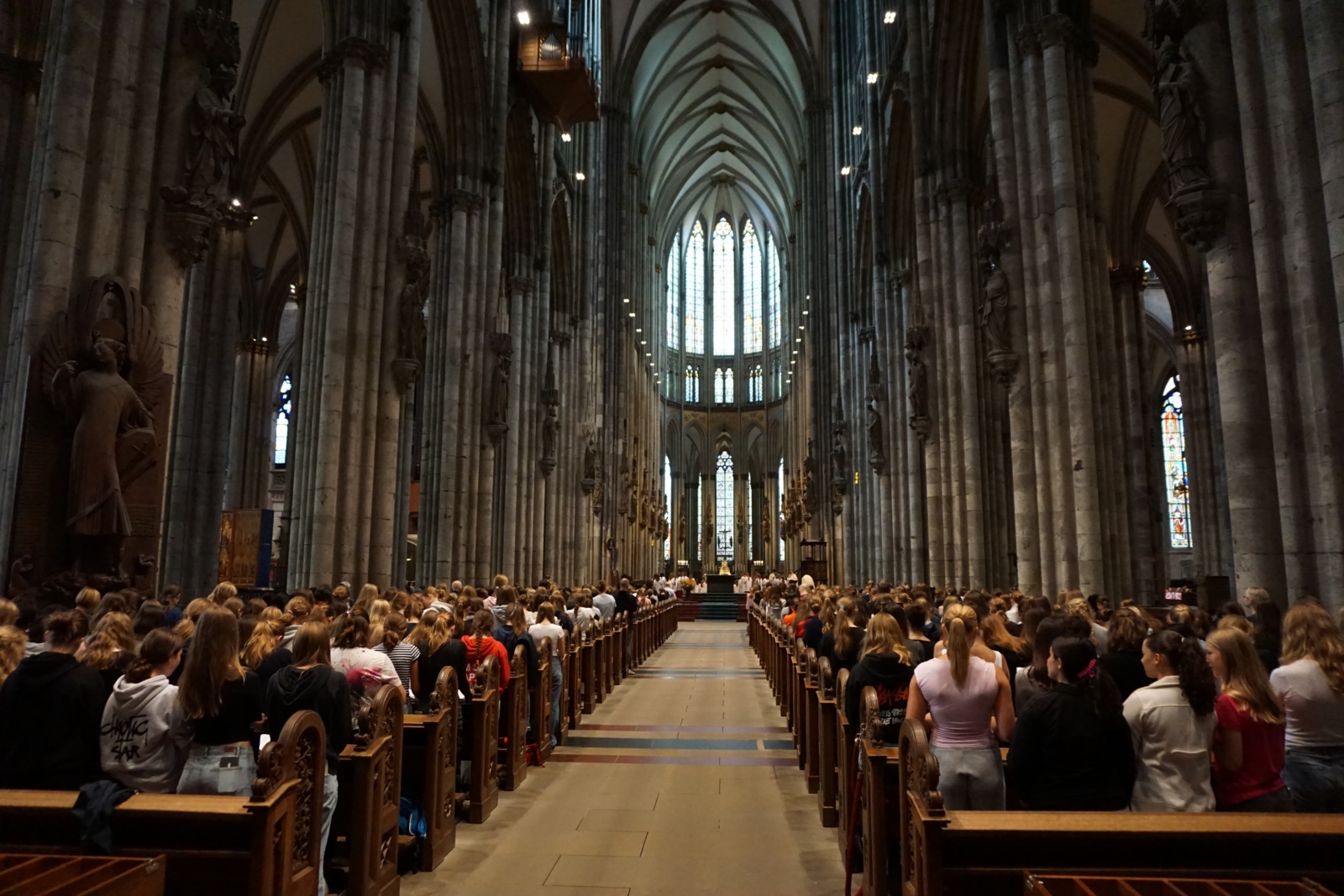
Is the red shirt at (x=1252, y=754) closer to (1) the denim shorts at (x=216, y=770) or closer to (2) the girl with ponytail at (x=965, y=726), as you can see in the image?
(2) the girl with ponytail at (x=965, y=726)

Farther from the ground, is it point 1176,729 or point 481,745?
point 1176,729

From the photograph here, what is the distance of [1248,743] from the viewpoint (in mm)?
3656

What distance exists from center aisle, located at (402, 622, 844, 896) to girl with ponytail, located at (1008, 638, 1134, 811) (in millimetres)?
2054

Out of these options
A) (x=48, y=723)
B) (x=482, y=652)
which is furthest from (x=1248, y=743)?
(x=482, y=652)

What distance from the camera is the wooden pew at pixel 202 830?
11.1 ft

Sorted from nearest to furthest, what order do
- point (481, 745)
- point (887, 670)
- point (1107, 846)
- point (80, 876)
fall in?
point (80, 876) → point (1107, 846) → point (887, 670) → point (481, 745)

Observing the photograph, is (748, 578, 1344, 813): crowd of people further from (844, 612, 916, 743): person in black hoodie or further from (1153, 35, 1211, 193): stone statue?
(1153, 35, 1211, 193): stone statue

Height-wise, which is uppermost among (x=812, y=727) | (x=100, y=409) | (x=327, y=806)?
(x=100, y=409)

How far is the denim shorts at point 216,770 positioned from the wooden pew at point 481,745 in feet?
8.87

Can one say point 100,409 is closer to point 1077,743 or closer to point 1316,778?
point 1077,743

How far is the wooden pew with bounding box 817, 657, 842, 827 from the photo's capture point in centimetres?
655

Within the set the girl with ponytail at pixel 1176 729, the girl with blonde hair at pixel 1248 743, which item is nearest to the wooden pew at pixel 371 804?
the girl with ponytail at pixel 1176 729

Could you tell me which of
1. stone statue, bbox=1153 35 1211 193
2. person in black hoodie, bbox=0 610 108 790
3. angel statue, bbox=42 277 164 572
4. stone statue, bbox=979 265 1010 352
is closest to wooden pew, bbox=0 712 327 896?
person in black hoodie, bbox=0 610 108 790

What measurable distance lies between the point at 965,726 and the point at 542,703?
18.2 ft
